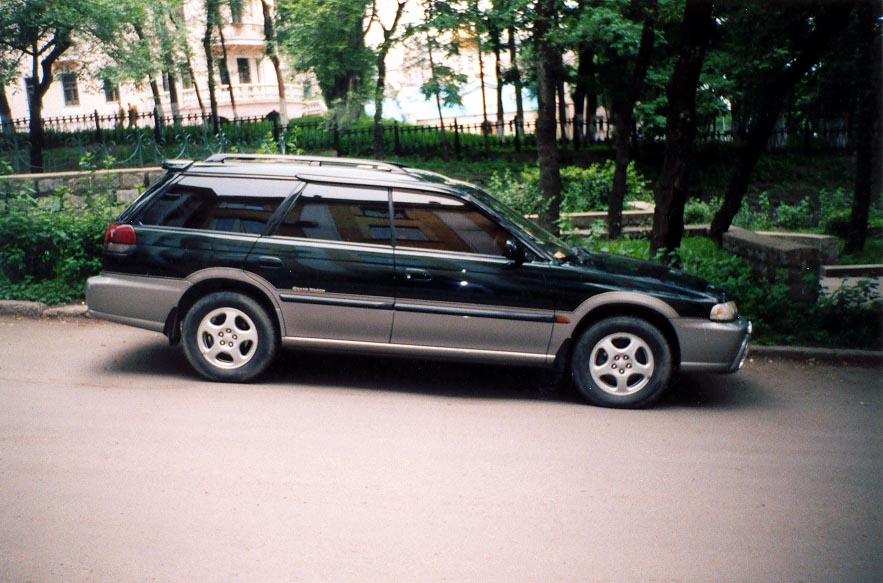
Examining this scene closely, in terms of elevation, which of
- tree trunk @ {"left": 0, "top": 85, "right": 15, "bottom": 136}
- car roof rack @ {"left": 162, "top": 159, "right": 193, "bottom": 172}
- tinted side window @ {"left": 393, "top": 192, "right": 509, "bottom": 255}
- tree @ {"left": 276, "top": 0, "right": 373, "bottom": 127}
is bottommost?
tinted side window @ {"left": 393, "top": 192, "right": 509, "bottom": 255}

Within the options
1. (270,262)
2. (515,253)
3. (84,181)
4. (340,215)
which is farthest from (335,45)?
(515,253)

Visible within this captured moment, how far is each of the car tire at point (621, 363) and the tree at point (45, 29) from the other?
1666 centimetres

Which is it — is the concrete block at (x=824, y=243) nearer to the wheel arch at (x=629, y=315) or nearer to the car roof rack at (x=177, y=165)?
the wheel arch at (x=629, y=315)

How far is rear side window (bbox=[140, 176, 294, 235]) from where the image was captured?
6.76 metres

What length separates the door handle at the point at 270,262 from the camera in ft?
21.6

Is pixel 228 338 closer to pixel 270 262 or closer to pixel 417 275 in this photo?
pixel 270 262

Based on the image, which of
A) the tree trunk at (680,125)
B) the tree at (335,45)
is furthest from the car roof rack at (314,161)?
the tree at (335,45)

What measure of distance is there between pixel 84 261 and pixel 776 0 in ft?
29.9

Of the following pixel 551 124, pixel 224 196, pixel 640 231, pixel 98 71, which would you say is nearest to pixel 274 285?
pixel 224 196

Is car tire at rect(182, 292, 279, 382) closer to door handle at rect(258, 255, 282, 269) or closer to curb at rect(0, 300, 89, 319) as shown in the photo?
door handle at rect(258, 255, 282, 269)

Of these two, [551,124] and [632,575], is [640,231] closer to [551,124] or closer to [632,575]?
[551,124]

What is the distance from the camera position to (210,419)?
5848 mm

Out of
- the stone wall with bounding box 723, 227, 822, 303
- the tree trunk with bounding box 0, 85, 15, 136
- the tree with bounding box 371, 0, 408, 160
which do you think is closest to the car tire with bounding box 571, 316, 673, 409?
the stone wall with bounding box 723, 227, 822, 303

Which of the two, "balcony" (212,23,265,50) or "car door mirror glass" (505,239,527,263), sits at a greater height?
"balcony" (212,23,265,50)
